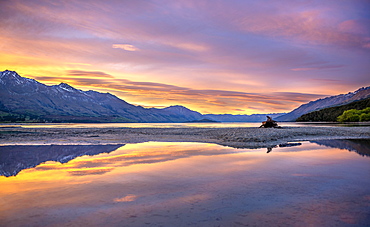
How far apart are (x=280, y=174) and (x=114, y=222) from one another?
9839 mm

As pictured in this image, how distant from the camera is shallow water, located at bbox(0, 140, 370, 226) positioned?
7477 mm

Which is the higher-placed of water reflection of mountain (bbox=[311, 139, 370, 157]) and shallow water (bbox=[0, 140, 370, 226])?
water reflection of mountain (bbox=[311, 139, 370, 157])

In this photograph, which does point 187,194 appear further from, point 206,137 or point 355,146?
point 206,137

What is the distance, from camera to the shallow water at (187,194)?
24.5 feet

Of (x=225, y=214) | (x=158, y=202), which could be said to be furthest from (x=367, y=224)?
(x=158, y=202)

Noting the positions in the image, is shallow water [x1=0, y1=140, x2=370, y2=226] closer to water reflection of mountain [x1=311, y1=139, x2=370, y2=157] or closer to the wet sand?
water reflection of mountain [x1=311, y1=139, x2=370, y2=157]

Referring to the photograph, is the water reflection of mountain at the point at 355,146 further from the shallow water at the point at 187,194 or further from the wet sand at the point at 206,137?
the shallow water at the point at 187,194

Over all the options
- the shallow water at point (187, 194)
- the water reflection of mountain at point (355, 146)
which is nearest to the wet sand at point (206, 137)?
the water reflection of mountain at point (355, 146)

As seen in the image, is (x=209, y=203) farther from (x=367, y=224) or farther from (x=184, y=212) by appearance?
(x=367, y=224)

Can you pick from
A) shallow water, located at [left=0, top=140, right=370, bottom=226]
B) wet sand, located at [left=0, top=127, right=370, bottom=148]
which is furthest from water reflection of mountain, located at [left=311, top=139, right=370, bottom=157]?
shallow water, located at [left=0, top=140, right=370, bottom=226]

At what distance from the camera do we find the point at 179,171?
14570mm

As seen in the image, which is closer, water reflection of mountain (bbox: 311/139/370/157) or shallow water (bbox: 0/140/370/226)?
shallow water (bbox: 0/140/370/226)

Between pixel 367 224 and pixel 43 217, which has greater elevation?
pixel 367 224

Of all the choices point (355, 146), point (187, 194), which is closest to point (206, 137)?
point (355, 146)
